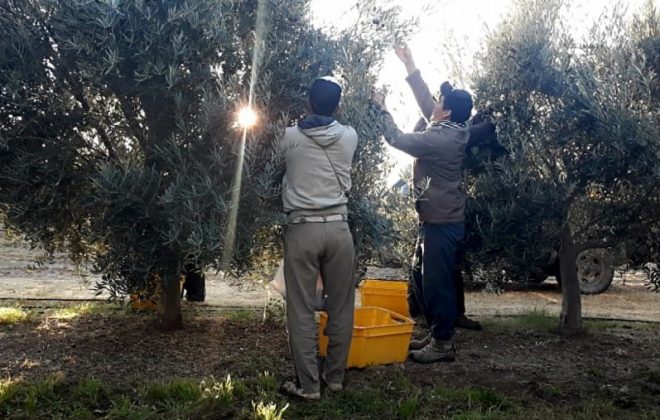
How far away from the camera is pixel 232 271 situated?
4820mm

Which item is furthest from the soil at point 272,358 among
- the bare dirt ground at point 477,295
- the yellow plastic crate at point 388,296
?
the bare dirt ground at point 477,295

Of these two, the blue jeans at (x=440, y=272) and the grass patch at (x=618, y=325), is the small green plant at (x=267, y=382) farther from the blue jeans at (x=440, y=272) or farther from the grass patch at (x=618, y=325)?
the grass patch at (x=618, y=325)

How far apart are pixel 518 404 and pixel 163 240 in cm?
271

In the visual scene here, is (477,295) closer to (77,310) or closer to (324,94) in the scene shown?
(77,310)

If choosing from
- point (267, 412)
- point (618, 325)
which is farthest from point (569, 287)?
point (267, 412)

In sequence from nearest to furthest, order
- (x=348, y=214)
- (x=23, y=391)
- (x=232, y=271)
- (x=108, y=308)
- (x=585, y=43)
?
(x=23, y=391)
(x=232, y=271)
(x=348, y=214)
(x=585, y=43)
(x=108, y=308)

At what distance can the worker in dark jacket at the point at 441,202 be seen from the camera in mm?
5551

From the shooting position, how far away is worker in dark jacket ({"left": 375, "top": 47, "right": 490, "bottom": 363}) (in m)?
5.55

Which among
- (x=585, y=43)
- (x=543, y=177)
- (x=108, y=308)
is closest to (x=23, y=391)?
(x=108, y=308)

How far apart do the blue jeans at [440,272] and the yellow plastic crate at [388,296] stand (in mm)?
1324

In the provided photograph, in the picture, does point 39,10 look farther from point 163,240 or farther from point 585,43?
point 585,43

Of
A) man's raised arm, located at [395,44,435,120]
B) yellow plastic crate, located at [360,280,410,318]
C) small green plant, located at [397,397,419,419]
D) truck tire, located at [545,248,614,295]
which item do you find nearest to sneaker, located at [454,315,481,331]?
yellow plastic crate, located at [360,280,410,318]

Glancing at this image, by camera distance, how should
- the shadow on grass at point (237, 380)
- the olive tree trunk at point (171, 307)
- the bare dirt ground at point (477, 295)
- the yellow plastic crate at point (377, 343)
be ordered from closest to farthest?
the shadow on grass at point (237, 380) → the yellow plastic crate at point (377, 343) → the olive tree trunk at point (171, 307) → the bare dirt ground at point (477, 295)

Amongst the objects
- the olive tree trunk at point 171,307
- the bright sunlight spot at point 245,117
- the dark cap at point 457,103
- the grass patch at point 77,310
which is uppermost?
the dark cap at point 457,103
